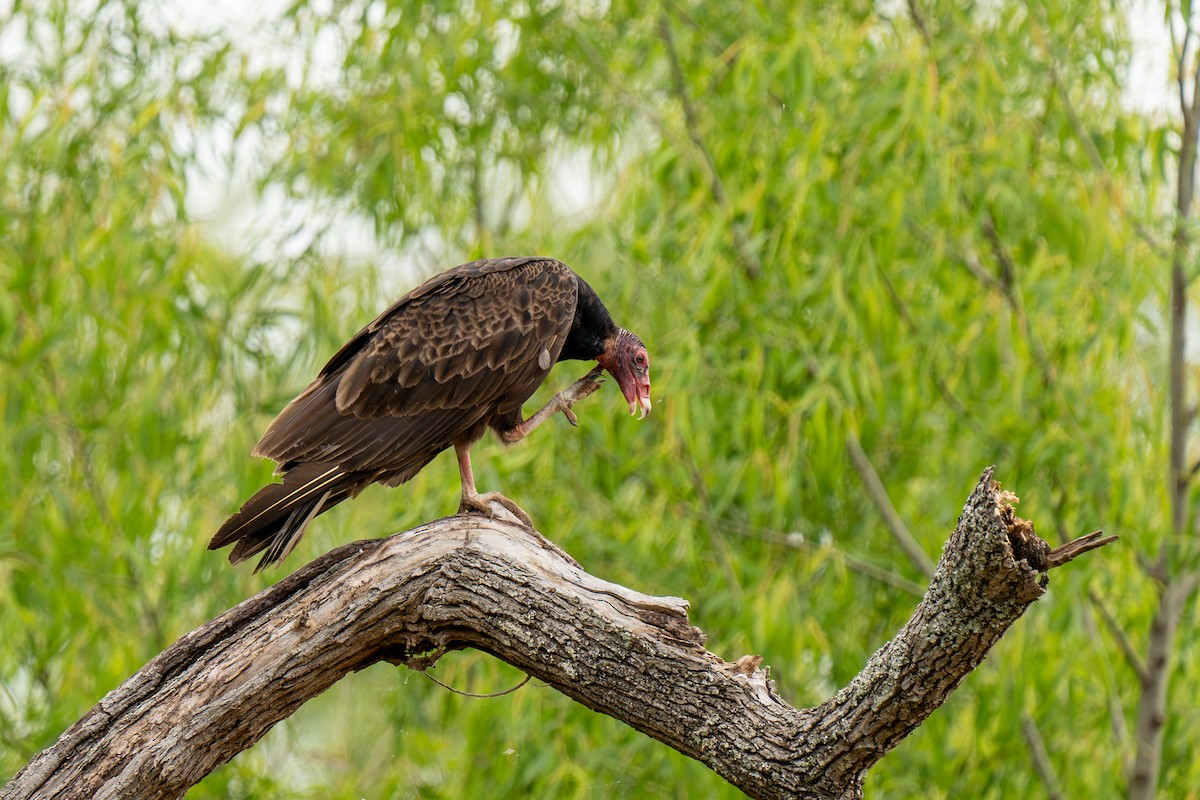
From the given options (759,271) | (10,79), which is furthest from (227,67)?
(759,271)

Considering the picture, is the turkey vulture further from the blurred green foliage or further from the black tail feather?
the blurred green foliage

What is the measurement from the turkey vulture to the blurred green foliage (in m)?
1.04

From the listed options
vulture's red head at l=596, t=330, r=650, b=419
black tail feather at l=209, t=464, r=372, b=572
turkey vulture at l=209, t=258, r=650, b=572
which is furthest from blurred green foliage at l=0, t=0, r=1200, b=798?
black tail feather at l=209, t=464, r=372, b=572

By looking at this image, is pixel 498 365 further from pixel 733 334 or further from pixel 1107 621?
pixel 1107 621

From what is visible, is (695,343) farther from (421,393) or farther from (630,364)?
(421,393)

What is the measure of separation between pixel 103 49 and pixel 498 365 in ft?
9.59

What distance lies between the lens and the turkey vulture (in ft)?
10.8

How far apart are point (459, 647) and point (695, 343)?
2.07m

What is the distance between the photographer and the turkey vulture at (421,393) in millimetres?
3305

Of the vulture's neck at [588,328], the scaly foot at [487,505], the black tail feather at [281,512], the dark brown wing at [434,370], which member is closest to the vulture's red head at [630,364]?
the vulture's neck at [588,328]

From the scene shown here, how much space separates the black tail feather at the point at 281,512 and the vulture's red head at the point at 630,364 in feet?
3.54

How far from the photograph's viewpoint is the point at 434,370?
3643mm

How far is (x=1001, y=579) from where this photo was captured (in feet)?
7.26

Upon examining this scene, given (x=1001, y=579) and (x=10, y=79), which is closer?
(x=1001, y=579)
